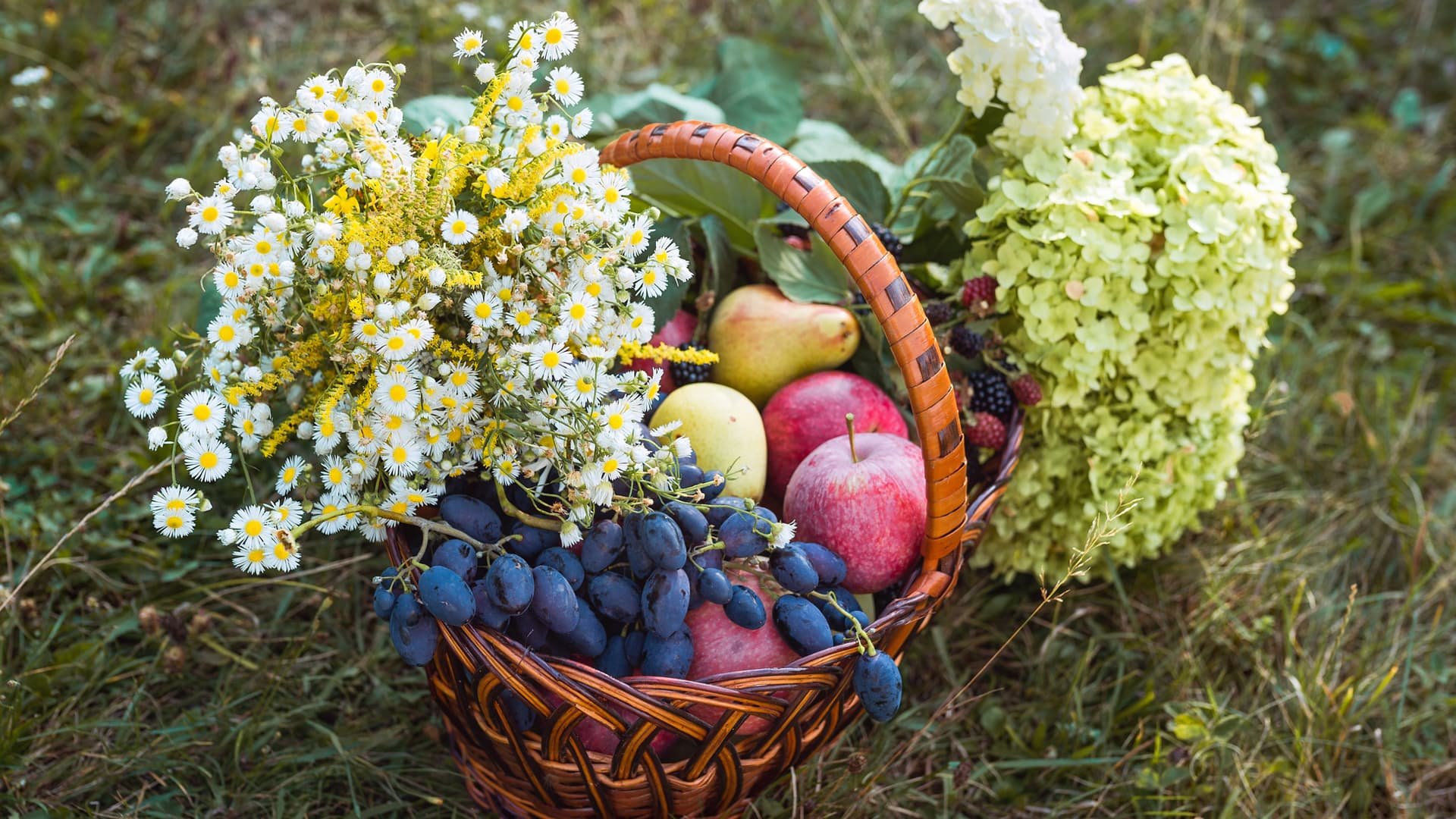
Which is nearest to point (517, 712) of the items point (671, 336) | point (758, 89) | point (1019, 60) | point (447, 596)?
point (447, 596)

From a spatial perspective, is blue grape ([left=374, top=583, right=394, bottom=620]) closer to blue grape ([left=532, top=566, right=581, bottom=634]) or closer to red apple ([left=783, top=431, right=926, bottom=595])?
blue grape ([left=532, top=566, right=581, bottom=634])

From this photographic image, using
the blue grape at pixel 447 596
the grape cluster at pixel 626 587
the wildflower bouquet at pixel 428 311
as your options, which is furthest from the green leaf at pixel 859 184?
the blue grape at pixel 447 596

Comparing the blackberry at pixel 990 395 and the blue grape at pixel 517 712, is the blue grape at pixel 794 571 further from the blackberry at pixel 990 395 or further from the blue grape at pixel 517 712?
the blackberry at pixel 990 395

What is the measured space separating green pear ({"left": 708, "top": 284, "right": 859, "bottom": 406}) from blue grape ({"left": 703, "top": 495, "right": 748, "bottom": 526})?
0.45m

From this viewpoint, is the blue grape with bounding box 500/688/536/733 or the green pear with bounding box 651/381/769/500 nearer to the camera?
the blue grape with bounding box 500/688/536/733

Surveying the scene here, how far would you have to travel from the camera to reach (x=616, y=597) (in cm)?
138

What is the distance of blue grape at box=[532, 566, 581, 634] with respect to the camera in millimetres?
1312

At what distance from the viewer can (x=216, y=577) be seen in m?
2.02

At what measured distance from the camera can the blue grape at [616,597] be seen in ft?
4.52

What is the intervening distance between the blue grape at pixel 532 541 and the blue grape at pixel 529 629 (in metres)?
0.09

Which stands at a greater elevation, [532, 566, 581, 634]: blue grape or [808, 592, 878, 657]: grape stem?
[532, 566, 581, 634]: blue grape

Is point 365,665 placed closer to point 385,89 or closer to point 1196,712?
point 385,89

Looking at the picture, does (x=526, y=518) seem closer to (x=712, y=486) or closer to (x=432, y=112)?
(x=712, y=486)

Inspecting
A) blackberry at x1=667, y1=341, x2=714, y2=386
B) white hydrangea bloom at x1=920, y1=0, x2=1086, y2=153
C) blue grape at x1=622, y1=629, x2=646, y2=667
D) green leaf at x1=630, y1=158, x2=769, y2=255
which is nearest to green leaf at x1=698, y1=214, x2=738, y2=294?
green leaf at x1=630, y1=158, x2=769, y2=255
